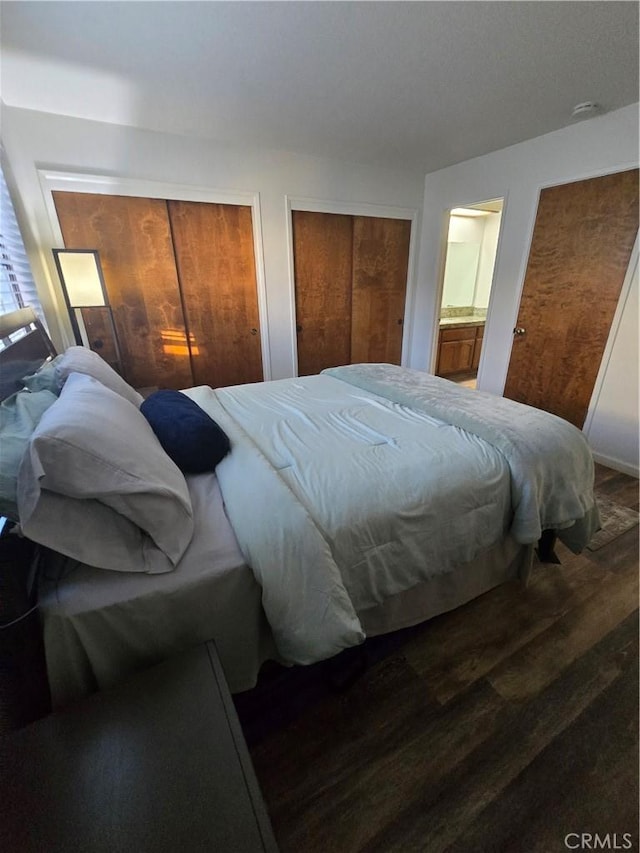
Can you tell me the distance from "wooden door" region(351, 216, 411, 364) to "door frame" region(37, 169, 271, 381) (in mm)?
1055

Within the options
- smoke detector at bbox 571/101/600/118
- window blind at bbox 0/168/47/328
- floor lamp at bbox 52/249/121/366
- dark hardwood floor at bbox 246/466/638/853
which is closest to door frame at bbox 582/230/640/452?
smoke detector at bbox 571/101/600/118

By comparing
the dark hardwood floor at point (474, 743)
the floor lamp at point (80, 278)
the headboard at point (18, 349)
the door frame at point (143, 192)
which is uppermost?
the door frame at point (143, 192)

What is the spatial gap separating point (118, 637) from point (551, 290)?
359 centimetres

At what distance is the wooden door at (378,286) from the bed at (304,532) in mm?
2463

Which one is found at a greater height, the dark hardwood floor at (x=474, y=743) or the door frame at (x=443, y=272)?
the door frame at (x=443, y=272)

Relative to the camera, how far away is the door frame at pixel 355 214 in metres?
3.30

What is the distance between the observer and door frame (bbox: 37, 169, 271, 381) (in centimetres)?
252

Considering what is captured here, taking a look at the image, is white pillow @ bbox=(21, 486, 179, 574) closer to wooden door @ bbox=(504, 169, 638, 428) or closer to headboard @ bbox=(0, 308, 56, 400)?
headboard @ bbox=(0, 308, 56, 400)

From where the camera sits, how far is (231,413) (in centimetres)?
191

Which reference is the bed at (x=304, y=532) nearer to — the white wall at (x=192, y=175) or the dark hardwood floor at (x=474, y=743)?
the dark hardwood floor at (x=474, y=743)

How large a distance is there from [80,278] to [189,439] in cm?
183

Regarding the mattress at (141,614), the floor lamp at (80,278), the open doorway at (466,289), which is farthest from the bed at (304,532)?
the open doorway at (466,289)

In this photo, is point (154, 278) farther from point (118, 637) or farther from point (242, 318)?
point (118, 637)

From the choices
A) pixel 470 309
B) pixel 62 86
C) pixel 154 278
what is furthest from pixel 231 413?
pixel 470 309
